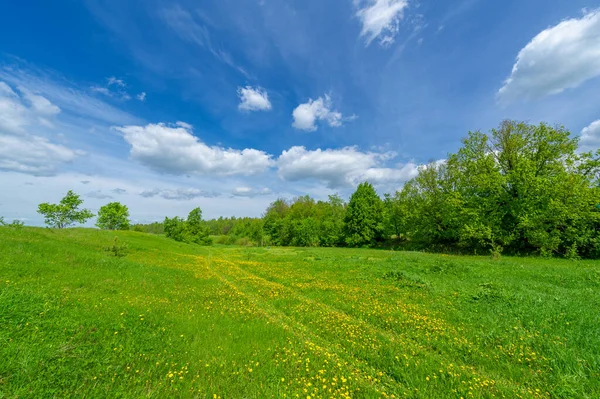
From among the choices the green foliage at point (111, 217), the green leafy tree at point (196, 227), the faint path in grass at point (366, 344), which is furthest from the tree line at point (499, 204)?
the green foliage at point (111, 217)

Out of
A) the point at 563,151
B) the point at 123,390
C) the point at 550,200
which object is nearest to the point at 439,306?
the point at 123,390

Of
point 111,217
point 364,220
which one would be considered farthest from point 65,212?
point 364,220

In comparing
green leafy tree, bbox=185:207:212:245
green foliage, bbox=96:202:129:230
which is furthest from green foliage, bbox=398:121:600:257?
green foliage, bbox=96:202:129:230

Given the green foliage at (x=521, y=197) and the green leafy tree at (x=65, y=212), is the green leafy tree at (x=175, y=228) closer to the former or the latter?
the green leafy tree at (x=65, y=212)

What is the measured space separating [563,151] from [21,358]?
5004 cm

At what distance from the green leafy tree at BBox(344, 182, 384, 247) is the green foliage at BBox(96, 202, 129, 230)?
76314 mm

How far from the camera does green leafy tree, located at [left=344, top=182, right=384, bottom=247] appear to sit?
63094 mm

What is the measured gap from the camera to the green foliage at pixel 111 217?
3216 inches

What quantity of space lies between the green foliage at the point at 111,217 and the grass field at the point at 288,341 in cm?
8528

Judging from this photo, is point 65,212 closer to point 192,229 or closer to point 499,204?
point 192,229

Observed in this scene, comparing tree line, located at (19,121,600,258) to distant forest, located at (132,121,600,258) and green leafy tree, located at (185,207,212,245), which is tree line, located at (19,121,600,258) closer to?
distant forest, located at (132,121,600,258)

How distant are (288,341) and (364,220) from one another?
58641mm

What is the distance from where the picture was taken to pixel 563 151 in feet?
106

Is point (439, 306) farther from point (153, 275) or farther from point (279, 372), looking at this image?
point (153, 275)
